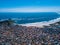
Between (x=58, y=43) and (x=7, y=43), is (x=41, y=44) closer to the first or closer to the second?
(x=58, y=43)

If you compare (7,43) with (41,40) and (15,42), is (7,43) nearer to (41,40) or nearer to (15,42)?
(15,42)

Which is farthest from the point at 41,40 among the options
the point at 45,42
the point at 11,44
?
the point at 11,44

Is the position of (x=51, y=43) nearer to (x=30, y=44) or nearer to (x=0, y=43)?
(x=30, y=44)

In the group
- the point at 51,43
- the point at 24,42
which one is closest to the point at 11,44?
the point at 24,42

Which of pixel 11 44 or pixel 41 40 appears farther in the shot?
pixel 41 40

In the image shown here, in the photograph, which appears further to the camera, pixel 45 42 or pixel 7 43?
pixel 45 42

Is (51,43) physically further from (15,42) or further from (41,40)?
(15,42)

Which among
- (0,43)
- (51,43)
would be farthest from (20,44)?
(51,43)
